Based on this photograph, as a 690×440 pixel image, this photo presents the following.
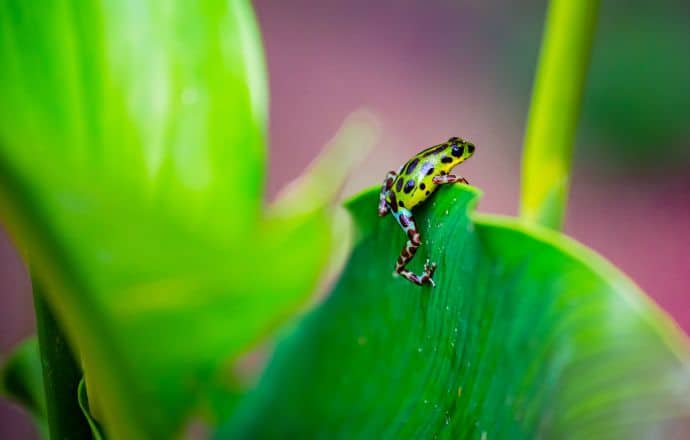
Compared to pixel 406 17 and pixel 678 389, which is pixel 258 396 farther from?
pixel 406 17

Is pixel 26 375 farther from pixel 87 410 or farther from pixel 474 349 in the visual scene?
pixel 474 349

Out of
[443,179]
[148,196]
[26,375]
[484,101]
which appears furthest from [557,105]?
A: [484,101]

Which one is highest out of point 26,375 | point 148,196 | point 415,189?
point 415,189

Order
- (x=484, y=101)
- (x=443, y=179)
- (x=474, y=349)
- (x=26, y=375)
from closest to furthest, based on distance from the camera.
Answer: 1. (x=474, y=349)
2. (x=443, y=179)
3. (x=26, y=375)
4. (x=484, y=101)

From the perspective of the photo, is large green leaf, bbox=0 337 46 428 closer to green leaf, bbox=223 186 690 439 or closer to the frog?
green leaf, bbox=223 186 690 439

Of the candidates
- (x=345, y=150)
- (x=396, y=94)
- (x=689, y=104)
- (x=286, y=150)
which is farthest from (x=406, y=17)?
(x=345, y=150)

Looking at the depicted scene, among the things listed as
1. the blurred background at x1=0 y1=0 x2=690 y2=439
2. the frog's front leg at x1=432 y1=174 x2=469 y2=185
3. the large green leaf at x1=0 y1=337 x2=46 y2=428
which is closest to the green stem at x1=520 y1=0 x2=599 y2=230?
the frog's front leg at x1=432 y1=174 x2=469 y2=185

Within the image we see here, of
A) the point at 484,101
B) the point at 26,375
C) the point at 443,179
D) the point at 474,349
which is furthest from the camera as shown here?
the point at 484,101
